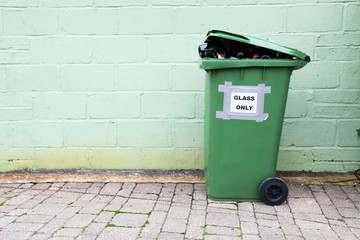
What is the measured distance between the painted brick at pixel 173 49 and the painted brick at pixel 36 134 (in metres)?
1.34

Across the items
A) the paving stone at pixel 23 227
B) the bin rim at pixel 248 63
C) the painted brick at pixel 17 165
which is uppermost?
the bin rim at pixel 248 63

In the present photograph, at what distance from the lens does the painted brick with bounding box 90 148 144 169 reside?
4.13m

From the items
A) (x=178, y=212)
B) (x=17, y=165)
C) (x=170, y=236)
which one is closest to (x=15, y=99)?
(x=17, y=165)

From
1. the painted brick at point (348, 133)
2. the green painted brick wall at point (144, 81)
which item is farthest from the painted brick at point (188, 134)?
the painted brick at point (348, 133)

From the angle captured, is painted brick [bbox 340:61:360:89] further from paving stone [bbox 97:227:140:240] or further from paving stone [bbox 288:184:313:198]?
paving stone [bbox 97:227:140:240]

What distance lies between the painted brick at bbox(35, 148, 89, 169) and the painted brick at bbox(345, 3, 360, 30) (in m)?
3.15

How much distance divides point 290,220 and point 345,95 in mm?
1659

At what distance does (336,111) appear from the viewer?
3.97 m

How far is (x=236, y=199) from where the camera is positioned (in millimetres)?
3400

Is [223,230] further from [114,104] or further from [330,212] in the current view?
[114,104]

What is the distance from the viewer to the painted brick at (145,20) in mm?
3857

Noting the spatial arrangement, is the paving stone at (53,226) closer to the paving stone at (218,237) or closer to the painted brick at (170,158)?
the paving stone at (218,237)

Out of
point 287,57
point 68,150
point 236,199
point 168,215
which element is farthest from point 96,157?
point 287,57

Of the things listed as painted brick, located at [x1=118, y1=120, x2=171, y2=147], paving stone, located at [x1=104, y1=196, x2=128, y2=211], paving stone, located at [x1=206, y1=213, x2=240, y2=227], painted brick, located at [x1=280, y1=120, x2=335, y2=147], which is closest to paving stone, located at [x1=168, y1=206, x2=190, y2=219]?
paving stone, located at [x1=206, y1=213, x2=240, y2=227]
